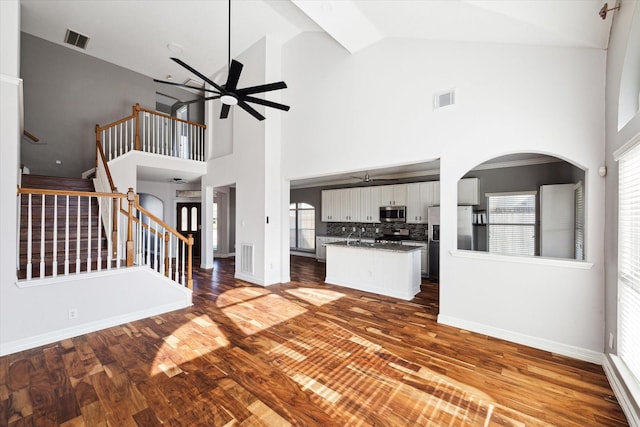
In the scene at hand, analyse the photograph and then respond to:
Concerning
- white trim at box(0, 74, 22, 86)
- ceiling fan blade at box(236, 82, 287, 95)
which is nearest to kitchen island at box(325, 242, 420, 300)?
ceiling fan blade at box(236, 82, 287, 95)

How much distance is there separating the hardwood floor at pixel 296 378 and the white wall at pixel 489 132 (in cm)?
Answer: 38

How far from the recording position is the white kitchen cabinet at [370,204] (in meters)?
7.49

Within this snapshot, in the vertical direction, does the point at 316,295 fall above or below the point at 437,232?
below

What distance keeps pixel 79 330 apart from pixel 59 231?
5.93ft

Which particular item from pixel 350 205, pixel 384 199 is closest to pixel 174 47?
pixel 350 205

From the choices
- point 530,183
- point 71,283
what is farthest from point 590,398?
point 71,283

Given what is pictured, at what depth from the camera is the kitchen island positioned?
15.4 ft

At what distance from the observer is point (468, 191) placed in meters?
6.01

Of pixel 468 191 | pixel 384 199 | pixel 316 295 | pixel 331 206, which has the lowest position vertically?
pixel 316 295

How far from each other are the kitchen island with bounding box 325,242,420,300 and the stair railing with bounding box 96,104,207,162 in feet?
14.7

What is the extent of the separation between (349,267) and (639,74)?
4.36m

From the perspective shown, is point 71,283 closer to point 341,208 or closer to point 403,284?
point 403,284

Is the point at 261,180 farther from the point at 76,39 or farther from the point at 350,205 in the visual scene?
the point at 76,39

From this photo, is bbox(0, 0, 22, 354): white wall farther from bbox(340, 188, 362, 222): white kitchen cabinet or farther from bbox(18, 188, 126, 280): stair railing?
bbox(340, 188, 362, 222): white kitchen cabinet
